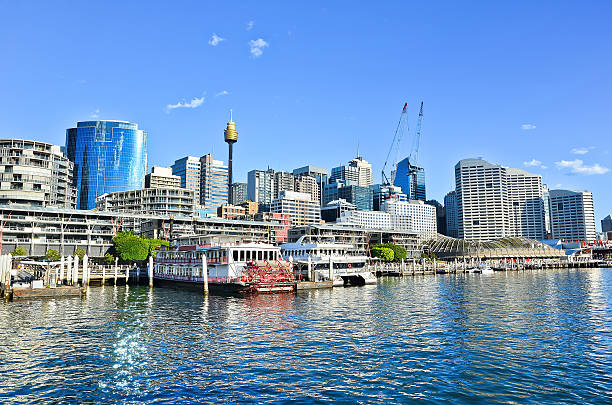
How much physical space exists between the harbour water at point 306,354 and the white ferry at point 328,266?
31186 mm

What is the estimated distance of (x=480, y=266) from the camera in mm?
170750

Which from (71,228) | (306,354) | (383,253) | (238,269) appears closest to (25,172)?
(71,228)

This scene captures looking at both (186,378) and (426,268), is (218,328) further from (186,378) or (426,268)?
(426,268)

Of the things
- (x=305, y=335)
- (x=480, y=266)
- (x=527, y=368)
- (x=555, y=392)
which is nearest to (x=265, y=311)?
(x=305, y=335)

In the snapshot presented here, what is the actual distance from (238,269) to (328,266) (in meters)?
26.4

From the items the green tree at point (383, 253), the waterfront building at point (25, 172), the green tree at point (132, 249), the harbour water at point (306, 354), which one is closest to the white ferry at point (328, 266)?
the harbour water at point (306, 354)

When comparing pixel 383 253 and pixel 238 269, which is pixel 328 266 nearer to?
pixel 238 269

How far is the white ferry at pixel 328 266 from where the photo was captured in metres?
88.1

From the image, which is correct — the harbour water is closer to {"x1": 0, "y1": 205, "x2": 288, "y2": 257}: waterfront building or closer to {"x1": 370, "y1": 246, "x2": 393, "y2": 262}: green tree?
{"x1": 0, "y1": 205, "x2": 288, "y2": 257}: waterfront building

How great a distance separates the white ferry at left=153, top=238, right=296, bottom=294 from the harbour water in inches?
523

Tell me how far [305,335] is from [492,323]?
61.7 feet

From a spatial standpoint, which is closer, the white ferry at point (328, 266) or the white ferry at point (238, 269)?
the white ferry at point (238, 269)

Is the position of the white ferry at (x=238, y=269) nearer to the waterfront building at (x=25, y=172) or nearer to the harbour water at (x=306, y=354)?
the harbour water at (x=306, y=354)

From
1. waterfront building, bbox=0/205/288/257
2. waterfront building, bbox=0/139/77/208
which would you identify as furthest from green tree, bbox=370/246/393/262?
waterfront building, bbox=0/139/77/208
